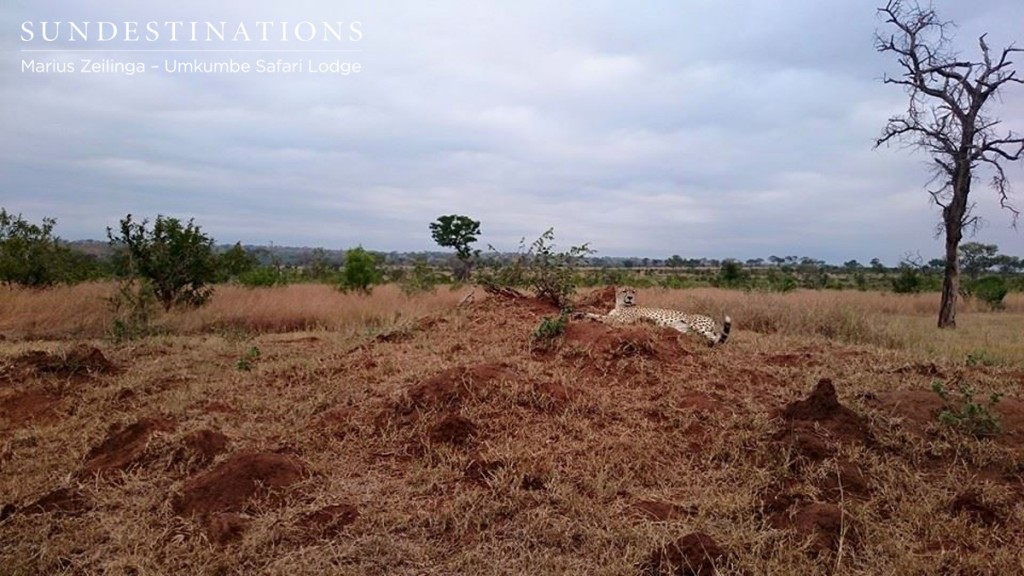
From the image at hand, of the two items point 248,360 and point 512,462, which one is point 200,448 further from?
point 248,360

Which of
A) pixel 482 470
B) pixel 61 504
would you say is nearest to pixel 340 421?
pixel 482 470

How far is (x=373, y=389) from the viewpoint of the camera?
4855mm

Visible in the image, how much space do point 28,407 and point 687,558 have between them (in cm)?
496

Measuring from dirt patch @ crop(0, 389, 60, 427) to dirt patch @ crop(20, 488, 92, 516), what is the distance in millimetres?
1688

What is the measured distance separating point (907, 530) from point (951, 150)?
1128cm

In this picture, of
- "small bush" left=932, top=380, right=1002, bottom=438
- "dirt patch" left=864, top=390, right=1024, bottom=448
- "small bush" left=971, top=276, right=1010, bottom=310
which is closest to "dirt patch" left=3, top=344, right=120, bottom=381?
"dirt patch" left=864, top=390, right=1024, bottom=448

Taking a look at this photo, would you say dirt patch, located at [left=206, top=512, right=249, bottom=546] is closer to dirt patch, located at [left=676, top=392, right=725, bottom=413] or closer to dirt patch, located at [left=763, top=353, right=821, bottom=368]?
dirt patch, located at [left=676, top=392, right=725, bottom=413]

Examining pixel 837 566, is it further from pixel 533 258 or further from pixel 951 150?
pixel 951 150

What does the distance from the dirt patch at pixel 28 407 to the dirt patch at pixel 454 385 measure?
281 cm

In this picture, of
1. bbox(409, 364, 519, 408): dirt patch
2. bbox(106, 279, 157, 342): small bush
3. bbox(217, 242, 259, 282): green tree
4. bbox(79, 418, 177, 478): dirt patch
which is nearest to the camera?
→ bbox(79, 418, 177, 478): dirt patch

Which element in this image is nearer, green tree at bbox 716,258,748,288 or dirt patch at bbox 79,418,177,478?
dirt patch at bbox 79,418,177,478

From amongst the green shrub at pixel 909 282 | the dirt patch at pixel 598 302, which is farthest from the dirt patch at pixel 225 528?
the green shrub at pixel 909 282

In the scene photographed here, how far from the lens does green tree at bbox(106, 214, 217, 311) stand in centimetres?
1049

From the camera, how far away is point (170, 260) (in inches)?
423
